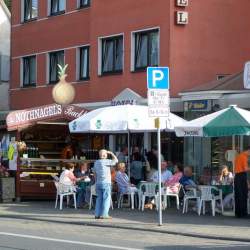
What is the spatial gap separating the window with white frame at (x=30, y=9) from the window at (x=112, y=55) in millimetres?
6091

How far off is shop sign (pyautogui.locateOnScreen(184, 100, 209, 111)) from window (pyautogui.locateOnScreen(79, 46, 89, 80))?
22.1ft

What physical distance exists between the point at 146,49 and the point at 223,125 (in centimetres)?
940

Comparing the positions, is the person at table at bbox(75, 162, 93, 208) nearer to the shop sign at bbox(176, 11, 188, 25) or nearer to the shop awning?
the shop awning

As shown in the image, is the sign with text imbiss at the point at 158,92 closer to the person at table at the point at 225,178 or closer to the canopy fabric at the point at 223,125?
the canopy fabric at the point at 223,125

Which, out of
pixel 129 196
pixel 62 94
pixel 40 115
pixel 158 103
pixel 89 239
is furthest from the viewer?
pixel 62 94

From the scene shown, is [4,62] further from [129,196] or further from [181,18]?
[129,196]

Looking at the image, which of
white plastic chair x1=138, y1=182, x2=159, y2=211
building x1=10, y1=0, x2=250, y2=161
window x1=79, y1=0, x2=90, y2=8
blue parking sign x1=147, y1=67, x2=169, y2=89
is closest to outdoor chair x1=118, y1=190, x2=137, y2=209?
white plastic chair x1=138, y1=182, x2=159, y2=211

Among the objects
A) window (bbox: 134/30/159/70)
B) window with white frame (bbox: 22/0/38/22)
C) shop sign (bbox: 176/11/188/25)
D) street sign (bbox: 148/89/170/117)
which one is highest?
window with white frame (bbox: 22/0/38/22)

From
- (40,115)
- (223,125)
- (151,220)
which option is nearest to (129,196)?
(151,220)

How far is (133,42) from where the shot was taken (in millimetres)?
27094

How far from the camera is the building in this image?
2581 cm

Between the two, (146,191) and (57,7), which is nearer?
(146,191)

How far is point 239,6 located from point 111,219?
40.2 ft

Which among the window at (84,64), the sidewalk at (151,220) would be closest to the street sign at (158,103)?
the sidewalk at (151,220)
